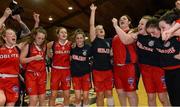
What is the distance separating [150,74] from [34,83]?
208 centimetres

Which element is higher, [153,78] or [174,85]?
[153,78]

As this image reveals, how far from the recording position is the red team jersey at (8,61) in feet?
16.1

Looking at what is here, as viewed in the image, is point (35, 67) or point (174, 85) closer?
point (174, 85)

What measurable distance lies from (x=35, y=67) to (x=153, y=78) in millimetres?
2129

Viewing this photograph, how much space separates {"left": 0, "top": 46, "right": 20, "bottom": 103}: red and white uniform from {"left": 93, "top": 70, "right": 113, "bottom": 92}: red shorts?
147 centimetres

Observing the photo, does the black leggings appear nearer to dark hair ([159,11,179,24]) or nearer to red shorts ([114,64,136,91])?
dark hair ([159,11,179,24])

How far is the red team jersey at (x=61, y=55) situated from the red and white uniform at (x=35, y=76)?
36 centimetres

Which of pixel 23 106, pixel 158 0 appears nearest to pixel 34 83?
pixel 23 106

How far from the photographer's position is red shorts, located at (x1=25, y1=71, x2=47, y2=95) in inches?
207

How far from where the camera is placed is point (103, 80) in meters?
5.43

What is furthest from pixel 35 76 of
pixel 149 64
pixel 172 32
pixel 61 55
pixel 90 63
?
pixel 172 32

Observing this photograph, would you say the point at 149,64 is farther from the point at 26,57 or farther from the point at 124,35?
the point at 26,57

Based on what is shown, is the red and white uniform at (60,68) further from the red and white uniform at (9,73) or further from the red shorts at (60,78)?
the red and white uniform at (9,73)

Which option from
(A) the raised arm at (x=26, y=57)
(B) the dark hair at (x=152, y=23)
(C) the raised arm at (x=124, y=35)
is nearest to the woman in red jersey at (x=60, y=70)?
(A) the raised arm at (x=26, y=57)
